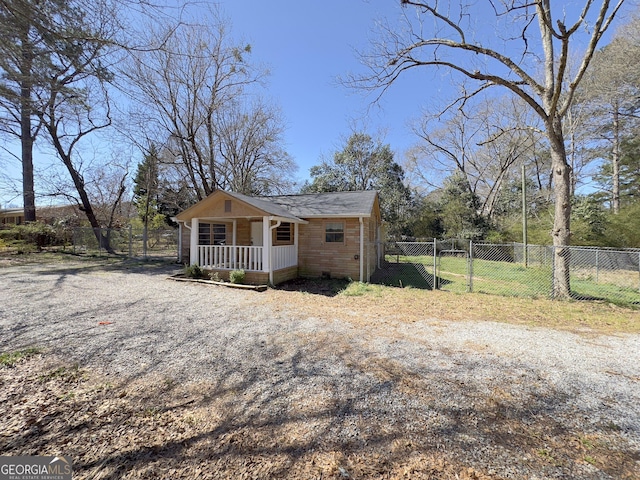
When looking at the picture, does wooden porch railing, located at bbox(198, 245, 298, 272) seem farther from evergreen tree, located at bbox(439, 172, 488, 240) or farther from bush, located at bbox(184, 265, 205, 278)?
evergreen tree, located at bbox(439, 172, 488, 240)

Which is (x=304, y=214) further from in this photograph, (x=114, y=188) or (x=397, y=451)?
(x=114, y=188)

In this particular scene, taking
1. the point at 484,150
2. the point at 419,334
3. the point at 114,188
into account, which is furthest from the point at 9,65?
the point at 484,150

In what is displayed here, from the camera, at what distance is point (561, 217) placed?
24.9 feet

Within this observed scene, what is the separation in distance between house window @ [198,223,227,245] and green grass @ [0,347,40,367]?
8708 mm

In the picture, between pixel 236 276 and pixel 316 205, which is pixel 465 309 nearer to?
pixel 236 276

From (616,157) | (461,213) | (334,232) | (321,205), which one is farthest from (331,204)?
(616,157)

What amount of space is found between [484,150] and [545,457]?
27261 mm

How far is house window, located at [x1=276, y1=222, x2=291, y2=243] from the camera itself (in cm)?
1062

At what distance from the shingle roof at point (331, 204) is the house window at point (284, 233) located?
0.64 meters

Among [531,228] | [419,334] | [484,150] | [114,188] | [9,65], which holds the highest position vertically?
[484,150]

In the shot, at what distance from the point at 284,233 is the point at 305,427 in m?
8.78

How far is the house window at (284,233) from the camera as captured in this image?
10.6 meters

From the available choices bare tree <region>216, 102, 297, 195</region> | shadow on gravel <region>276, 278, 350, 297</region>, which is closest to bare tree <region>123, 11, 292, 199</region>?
bare tree <region>216, 102, 297, 195</region>

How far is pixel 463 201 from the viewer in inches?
845
